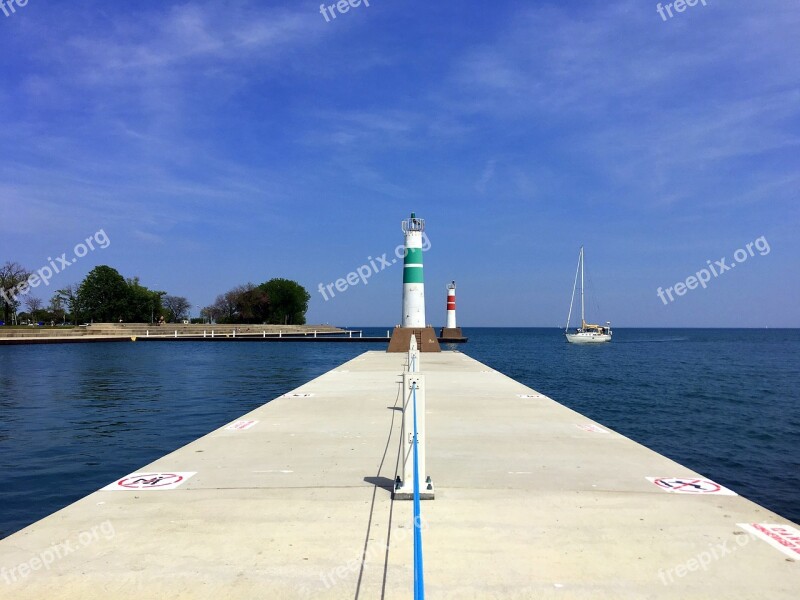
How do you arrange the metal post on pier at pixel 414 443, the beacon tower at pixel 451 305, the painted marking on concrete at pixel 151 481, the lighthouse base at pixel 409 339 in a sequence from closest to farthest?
the metal post on pier at pixel 414 443, the painted marking on concrete at pixel 151 481, the lighthouse base at pixel 409 339, the beacon tower at pixel 451 305

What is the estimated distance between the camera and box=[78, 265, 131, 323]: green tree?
323 feet

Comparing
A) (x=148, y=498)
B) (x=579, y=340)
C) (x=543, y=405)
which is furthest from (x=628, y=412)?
(x=579, y=340)

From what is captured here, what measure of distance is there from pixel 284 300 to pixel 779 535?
11230 cm

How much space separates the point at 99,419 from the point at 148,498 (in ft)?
35.7

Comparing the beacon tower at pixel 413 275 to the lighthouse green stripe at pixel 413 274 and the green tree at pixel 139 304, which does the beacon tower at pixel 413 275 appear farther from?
the green tree at pixel 139 304

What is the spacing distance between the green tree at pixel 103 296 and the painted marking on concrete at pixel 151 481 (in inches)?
3962

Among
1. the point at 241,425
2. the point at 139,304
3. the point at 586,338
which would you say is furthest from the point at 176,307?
the point at 241,425

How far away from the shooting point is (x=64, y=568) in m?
4.55

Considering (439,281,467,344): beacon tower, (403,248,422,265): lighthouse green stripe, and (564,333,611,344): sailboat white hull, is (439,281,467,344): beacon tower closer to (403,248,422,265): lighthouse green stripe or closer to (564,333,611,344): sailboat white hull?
(403,248,422,265): lighthouse green stripe

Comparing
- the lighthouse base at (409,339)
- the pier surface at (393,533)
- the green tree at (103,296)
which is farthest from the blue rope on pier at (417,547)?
the green tree at (103,296)

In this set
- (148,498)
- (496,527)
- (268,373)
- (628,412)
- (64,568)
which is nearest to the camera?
(64,568)

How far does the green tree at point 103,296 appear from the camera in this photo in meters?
98.4

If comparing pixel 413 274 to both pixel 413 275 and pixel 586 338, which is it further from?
pixel 586 338

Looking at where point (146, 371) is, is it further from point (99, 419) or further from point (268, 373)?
point (99, 419)
